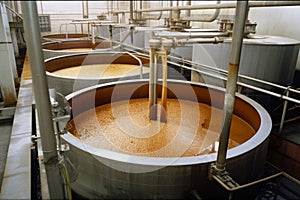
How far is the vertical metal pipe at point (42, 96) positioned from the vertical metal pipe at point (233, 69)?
1028mm

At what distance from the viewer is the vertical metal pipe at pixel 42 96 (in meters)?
1.04

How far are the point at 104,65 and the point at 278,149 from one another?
418 cm

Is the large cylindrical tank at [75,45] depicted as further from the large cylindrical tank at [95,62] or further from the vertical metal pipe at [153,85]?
the vertical metal pipe at [153,85]

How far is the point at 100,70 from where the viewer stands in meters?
5.28

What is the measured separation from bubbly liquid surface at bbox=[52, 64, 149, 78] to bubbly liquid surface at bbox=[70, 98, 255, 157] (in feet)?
4.90

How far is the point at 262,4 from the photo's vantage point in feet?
4.43

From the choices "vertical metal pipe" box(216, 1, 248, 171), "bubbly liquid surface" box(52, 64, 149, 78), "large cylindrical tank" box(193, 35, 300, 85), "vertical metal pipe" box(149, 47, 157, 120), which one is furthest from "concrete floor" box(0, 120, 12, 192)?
"large cylindrical tank" box(193, 35, 300, 85)

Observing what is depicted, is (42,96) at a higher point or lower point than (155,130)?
higher

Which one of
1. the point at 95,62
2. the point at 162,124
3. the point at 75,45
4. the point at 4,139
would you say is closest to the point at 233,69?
the point at 162,124

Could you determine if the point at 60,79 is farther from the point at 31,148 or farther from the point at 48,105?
the point at 48,105

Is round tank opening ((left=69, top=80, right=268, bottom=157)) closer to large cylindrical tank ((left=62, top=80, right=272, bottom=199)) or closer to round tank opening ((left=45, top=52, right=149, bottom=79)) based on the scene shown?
large cylindrical tank ((left=62, top=80, right=272, bottom=199))

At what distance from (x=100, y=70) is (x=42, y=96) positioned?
167 inches

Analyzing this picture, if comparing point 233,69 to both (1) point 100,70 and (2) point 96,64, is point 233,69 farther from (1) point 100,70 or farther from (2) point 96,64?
(2) point 96,64

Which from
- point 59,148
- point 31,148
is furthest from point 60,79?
point 59,148
